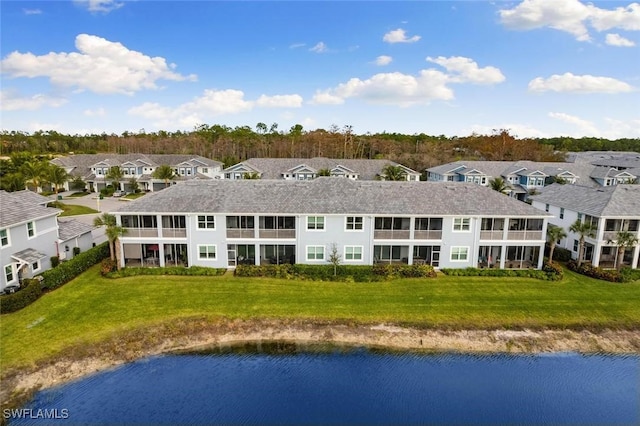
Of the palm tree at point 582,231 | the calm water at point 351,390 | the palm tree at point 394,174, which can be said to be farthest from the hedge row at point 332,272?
the palm tree at point 394,174

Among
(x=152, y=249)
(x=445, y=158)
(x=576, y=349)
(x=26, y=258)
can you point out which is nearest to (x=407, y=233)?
(x=576, y=349)

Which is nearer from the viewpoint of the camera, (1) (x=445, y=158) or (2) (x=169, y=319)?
(2) (x=169, y=319)

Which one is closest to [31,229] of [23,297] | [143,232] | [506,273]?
[23,297]

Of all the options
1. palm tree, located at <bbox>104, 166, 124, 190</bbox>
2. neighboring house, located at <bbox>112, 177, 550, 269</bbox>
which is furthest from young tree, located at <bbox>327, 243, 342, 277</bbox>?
palm tree, located at <bbox>104, 166, 124, 190</bbox>

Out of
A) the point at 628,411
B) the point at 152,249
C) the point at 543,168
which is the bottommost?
the point at 628,411

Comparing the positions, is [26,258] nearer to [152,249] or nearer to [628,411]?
[152,249]

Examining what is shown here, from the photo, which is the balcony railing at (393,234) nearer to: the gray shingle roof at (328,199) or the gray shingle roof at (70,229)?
the gray shingle roof at (328,199)
